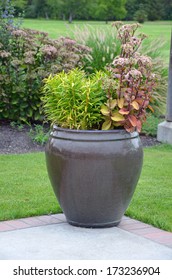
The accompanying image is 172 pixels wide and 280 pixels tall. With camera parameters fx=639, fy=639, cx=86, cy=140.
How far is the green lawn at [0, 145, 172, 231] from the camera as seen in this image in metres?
6.48

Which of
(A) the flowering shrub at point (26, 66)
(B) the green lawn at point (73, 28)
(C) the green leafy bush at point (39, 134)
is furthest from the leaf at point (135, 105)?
(B) the green lawn at point (73, 28)

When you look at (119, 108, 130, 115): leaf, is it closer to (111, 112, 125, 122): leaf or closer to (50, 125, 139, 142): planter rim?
(111, 112, 125, 122): leaf

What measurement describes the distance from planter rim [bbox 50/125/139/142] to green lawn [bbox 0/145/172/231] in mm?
954

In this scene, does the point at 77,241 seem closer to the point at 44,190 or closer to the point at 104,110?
the point at 104,110

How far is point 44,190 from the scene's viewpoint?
7445 millimetres

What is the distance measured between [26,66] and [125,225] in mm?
5556

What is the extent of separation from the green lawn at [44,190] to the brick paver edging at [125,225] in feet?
0.35

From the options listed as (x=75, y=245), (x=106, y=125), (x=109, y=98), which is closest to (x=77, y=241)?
(x=75, y=245)

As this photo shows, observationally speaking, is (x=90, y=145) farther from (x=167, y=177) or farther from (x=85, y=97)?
(x=167, y=177)

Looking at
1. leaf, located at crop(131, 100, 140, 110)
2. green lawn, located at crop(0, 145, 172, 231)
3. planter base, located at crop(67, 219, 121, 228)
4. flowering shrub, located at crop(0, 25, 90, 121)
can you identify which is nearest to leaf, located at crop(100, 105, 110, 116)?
leaf, located at crop(131, 100, 140, 110)

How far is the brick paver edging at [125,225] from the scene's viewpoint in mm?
5771

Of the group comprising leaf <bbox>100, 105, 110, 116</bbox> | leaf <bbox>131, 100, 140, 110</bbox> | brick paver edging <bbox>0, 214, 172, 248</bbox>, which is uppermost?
leaf <bbox>131, 100, 140, 110</bbox>

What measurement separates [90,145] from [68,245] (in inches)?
36.3

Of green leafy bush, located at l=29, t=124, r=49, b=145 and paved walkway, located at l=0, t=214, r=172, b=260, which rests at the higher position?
paved walkway, located at l=0, t=214, r=172, b=260
